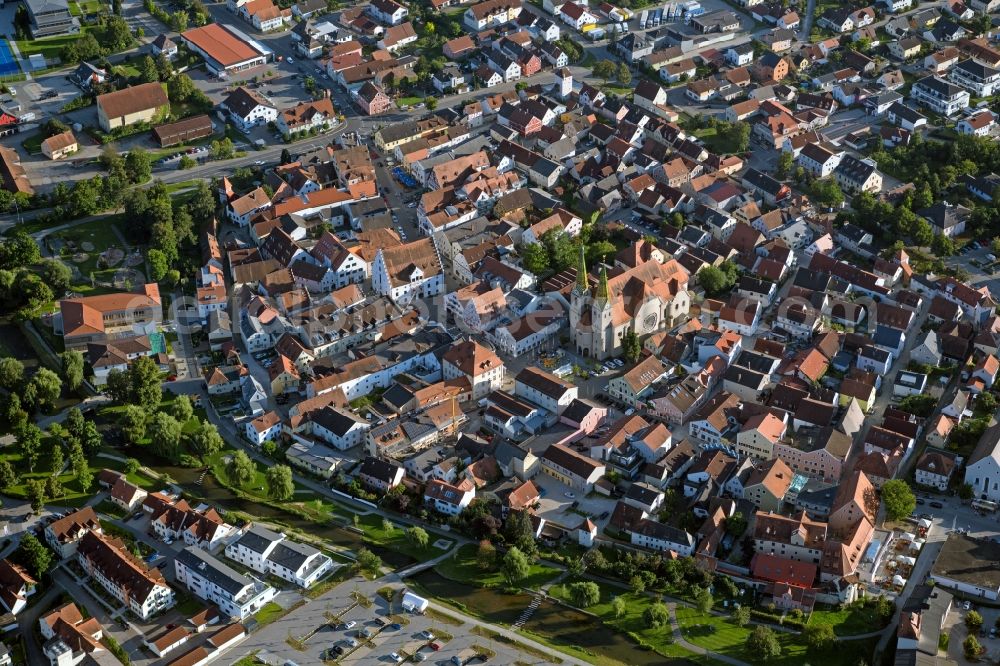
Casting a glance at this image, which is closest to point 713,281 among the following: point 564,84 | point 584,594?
point 584,594

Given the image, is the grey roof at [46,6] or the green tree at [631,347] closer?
the green tree at [631,347]

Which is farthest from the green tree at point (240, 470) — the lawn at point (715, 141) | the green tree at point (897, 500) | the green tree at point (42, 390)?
the lawn at point (715, 141)

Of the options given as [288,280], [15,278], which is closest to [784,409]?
[288,280]

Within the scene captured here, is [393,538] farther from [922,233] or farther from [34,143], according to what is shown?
[34,143]

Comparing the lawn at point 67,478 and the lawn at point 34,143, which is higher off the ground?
the lawn at point 34,143

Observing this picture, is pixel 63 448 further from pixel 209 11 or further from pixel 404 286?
pixel 209 11

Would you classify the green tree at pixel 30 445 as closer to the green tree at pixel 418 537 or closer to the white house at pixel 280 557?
the white house at pixel 280 557

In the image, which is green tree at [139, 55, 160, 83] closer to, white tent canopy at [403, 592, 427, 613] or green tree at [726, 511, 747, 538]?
white tent canopy at [403, 592, 427, 613]
